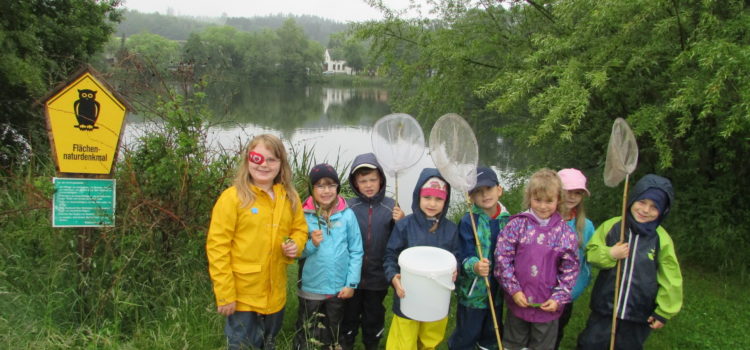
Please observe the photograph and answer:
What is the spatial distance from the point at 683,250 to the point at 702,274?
1.07ft

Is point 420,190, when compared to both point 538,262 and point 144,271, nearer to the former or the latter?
point 538,262

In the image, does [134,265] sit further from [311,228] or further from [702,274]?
[702,274]

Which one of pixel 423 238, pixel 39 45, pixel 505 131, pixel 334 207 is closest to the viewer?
pixel 423 238

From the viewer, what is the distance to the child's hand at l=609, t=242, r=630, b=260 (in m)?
2.94

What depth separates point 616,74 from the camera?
484 centimetres

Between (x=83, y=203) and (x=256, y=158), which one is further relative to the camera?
(x=83, y=203)

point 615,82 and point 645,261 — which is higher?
point 615,82

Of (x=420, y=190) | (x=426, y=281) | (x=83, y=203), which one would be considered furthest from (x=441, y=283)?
(x=83, y=203)

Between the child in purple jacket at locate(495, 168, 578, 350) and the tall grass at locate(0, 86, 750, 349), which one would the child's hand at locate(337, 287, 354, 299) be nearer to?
the tall grass at locate(0, 86, 750, 349)

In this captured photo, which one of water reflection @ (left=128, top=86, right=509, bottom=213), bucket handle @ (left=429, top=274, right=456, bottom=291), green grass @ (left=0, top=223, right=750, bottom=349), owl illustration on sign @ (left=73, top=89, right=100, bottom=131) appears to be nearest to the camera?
bucket handle @ (left=429, top=274, right=456, bottom=291)

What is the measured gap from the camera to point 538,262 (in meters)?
2.87

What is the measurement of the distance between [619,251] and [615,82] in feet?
9.28

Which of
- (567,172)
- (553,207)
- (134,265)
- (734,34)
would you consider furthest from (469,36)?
(134,265)

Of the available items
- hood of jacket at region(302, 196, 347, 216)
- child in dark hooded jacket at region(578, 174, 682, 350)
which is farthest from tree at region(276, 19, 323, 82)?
child in dark hooded jacket at region(578, 174, 682, 350)
